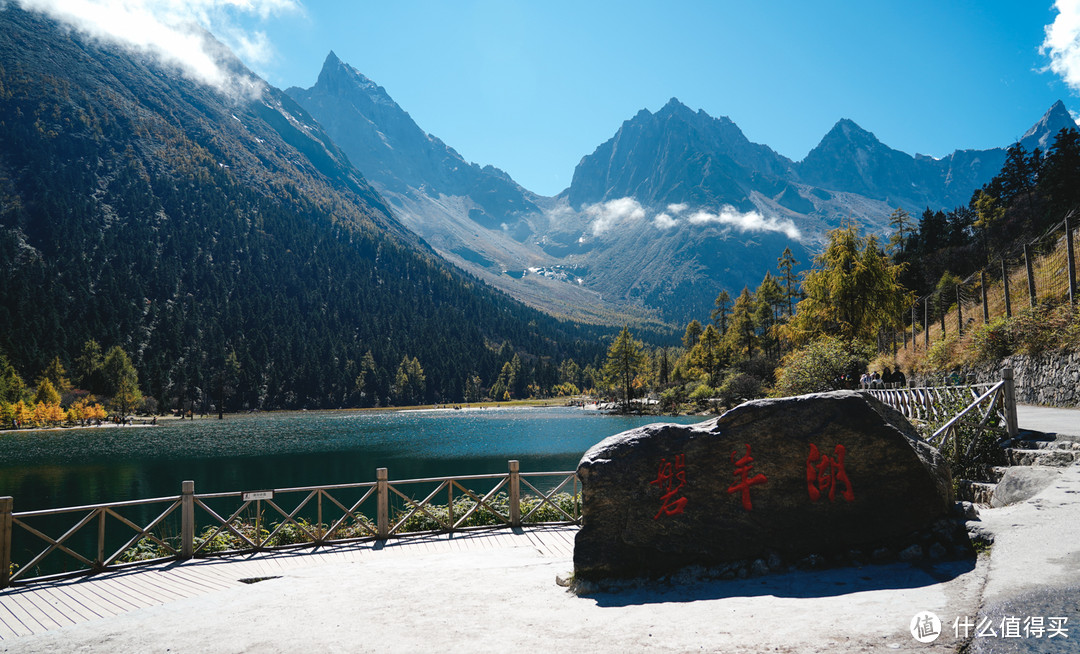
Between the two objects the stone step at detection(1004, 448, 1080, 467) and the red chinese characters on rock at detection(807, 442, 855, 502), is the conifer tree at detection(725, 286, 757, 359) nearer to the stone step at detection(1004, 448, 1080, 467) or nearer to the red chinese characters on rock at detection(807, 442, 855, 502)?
the stone step at detection(1004, 448, 1080, 467)

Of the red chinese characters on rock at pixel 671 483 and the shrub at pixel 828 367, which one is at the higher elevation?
the shrub at pixel 828 367

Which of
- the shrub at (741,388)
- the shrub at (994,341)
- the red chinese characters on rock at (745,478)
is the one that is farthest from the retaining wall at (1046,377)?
the shrub at (741,388)

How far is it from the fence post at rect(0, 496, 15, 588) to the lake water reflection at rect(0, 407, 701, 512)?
2225 centimetres

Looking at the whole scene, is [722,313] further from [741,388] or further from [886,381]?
[886,381]

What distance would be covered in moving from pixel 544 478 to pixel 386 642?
1073 inches

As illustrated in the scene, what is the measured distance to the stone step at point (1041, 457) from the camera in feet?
30.3

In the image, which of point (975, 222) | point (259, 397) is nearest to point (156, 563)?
point (975, 222)

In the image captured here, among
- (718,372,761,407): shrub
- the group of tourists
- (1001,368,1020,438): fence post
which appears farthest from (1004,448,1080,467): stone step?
(718,372,761,407): shrub

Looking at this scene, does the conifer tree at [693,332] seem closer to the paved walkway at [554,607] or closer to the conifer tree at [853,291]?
the conifer tree at [853,291]

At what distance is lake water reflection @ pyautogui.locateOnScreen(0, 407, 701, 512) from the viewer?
111ft

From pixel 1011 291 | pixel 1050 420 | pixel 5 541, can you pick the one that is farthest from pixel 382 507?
pixel 1011 291

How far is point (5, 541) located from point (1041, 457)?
18764 mm

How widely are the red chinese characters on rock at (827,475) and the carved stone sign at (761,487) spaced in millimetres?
15

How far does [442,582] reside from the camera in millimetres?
9664
